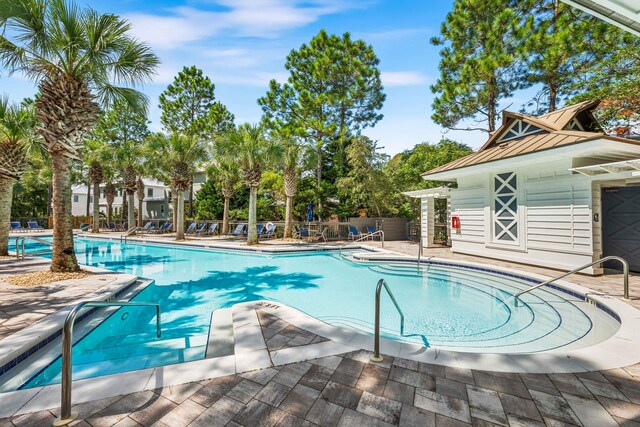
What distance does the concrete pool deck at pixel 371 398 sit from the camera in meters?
2.14

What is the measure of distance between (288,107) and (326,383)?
22117 millimetres

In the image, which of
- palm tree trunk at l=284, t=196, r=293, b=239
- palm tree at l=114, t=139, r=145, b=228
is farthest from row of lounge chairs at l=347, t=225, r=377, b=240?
palm tree at l=114, t=139, r=145, b=228

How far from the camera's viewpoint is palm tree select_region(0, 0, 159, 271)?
20.4 feet

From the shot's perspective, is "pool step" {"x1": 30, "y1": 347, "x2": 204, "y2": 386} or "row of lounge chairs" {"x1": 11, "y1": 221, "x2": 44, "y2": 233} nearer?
"pool step" {"x1": 30, "y1": 347, "x2": 204, "y2": 386}

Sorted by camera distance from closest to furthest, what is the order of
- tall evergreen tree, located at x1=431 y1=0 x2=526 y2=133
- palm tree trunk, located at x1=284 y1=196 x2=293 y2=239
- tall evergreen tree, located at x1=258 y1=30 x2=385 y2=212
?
tall evergreen tree, located at x1=431 y1=0 x2=526 y2=133 → palm tree trunk, located at x1=284 y1=196 x2=293 y2=239 → tall evergreen tree, located at x1=258 y1=30 x2=385 y2=212

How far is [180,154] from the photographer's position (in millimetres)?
15617

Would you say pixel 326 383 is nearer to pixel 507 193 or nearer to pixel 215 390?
pixel 215 390

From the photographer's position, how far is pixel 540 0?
13805 millimetres

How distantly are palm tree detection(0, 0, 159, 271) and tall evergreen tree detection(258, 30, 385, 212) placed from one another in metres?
13.0

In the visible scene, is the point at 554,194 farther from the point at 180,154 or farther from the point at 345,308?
the point at 180,154

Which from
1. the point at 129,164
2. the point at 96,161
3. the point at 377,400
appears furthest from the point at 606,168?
the point at 96,161

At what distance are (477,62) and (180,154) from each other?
16.7m

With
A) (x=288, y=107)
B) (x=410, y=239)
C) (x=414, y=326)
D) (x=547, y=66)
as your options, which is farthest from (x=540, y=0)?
(x=414, y=326)

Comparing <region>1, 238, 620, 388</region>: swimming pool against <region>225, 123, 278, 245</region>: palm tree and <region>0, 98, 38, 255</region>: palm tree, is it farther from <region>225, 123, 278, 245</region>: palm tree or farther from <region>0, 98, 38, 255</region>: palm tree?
<region>225, 123, 278, 245</region>: palm tree
